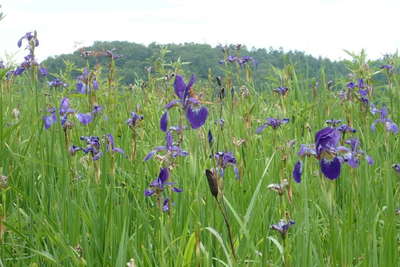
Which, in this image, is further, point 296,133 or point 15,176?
point 296,133

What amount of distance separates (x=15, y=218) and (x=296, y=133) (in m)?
2.84

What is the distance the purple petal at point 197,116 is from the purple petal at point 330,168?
525 mm

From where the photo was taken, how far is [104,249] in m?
2.14

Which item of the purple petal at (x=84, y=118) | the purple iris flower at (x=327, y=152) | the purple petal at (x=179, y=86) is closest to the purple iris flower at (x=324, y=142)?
the purple iris flower at (x=327, y=152)

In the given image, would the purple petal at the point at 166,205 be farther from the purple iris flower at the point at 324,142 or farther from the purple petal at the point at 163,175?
the purple iris flower at the point at 324,142

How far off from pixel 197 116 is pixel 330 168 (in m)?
0.60

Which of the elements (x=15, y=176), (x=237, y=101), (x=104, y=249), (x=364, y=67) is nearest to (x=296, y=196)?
(x=104, y=249)

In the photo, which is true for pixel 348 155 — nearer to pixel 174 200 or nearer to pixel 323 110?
pixel 174 200

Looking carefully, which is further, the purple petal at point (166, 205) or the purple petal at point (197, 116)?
the purple petal at point (166, 205)

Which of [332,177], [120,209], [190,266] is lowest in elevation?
[190,266]

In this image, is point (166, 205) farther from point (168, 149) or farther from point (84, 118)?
point (84, 118)

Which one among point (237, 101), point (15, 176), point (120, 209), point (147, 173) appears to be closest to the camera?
point (120, 209)

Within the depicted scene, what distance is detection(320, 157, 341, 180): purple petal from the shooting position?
1861 millimetres

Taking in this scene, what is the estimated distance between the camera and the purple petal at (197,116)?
2082mm
